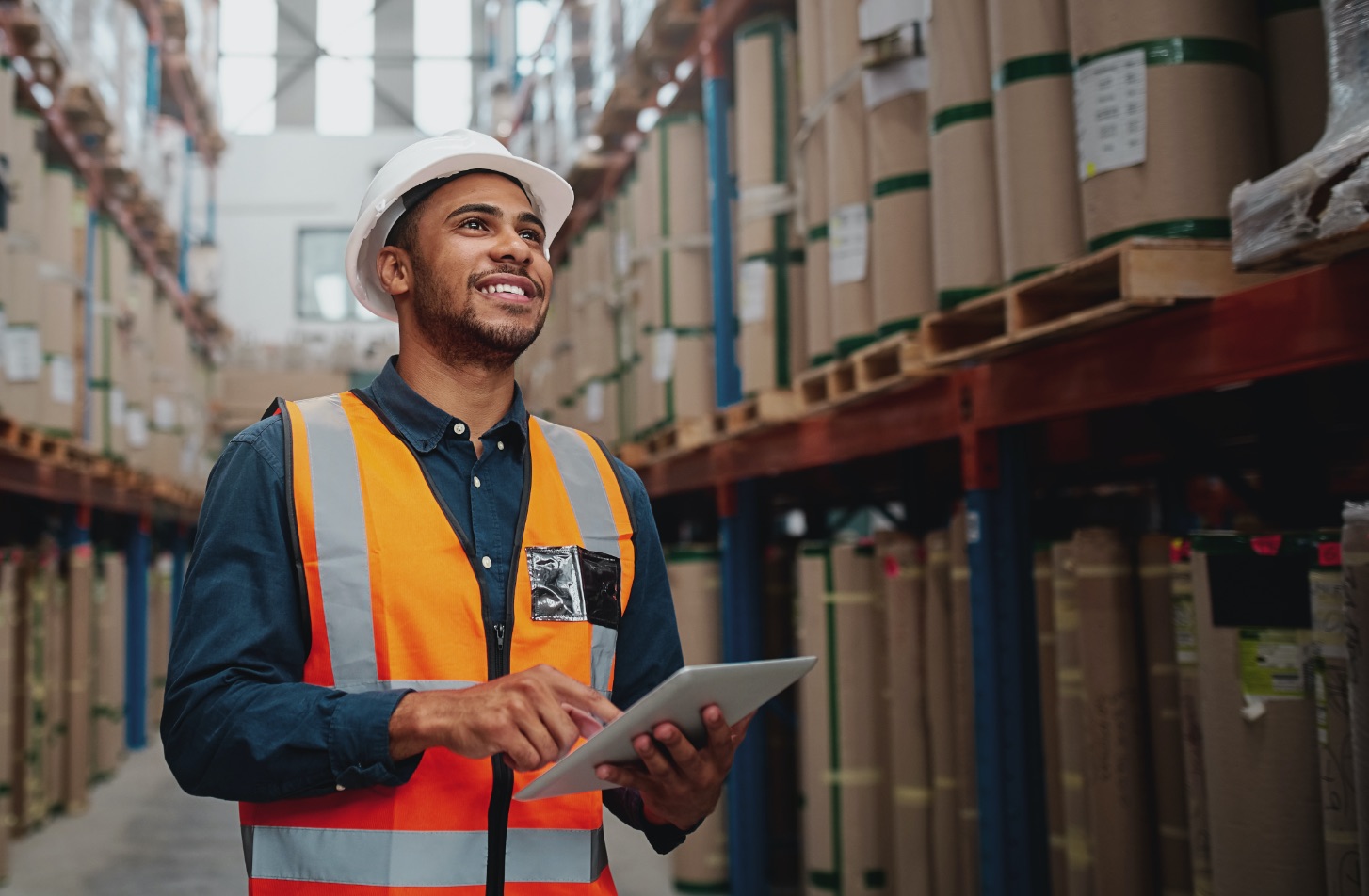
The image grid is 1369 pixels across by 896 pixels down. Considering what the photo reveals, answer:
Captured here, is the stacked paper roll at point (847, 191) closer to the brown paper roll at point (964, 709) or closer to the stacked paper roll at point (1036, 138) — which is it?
the brown paper roll at point (964, 709)

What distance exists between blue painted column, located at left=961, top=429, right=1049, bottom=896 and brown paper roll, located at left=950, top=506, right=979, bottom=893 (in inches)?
16.0

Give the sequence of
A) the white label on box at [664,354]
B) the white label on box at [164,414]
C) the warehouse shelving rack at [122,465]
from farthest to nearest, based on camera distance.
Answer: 1. the white label on box at [164,414]
2. the warehouse shelving rack at [122,465]
3. the white label on box at [664,354]

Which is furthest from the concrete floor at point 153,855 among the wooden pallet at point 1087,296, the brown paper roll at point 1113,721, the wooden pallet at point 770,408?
the wooden pallet at point 1087,296

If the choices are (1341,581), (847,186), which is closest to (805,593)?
(847,186)

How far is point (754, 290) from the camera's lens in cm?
455

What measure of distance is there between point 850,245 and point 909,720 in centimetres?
145

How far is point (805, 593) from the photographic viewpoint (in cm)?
434

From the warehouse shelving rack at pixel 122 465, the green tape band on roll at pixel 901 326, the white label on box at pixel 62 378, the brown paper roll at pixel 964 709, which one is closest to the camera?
the green tape band on roll at pixel 901 326

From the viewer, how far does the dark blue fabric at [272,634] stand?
5.16ft

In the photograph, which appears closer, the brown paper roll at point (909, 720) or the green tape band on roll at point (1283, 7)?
the green tape band on roll at point (1283, 7)

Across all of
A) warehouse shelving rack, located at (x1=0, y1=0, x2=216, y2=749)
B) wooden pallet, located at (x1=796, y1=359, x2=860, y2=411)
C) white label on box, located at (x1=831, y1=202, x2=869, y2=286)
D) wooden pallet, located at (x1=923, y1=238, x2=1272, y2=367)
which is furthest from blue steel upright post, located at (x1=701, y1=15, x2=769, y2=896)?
warehouse shelving rack, located at (x1=0, y1=0, x2=216, y2=749)

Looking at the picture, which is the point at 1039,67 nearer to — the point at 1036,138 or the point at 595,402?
the point at 1036,138

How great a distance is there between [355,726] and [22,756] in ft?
18.4

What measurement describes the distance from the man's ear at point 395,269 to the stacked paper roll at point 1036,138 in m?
1.35
